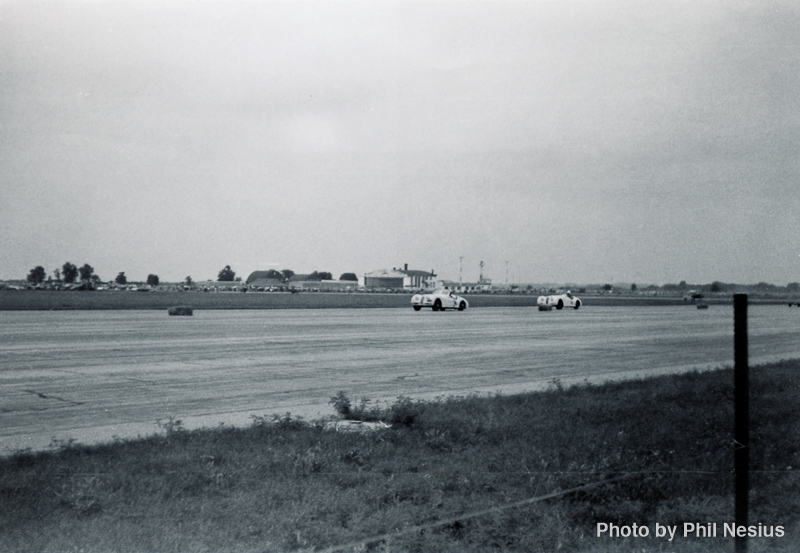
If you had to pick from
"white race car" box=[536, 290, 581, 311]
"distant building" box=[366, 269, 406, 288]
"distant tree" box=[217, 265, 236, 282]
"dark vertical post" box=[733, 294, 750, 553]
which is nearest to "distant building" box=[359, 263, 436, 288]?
"distant building" box=[366, 269, 406, 288]

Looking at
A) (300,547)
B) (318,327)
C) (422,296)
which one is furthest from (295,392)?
(422,296)

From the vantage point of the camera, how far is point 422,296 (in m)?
46.5

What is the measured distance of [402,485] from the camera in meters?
6.52

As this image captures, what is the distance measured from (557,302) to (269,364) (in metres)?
41.0

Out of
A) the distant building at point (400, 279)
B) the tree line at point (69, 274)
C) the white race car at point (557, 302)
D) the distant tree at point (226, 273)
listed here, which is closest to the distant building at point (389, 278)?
the distant building at point (400, 279)

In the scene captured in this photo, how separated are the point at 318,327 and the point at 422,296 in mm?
18769

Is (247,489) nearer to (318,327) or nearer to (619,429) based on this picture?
(619,429)

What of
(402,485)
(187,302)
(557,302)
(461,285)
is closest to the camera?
(402,485)

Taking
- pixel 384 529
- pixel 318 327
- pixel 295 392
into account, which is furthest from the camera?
pixel 318 327

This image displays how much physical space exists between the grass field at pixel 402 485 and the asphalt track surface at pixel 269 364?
1.64m

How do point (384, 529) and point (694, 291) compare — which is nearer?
point (384, 529)

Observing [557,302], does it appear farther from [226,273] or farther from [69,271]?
[69,271]

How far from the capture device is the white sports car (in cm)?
4622

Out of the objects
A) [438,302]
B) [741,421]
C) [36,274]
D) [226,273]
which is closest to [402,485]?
[741,421]
